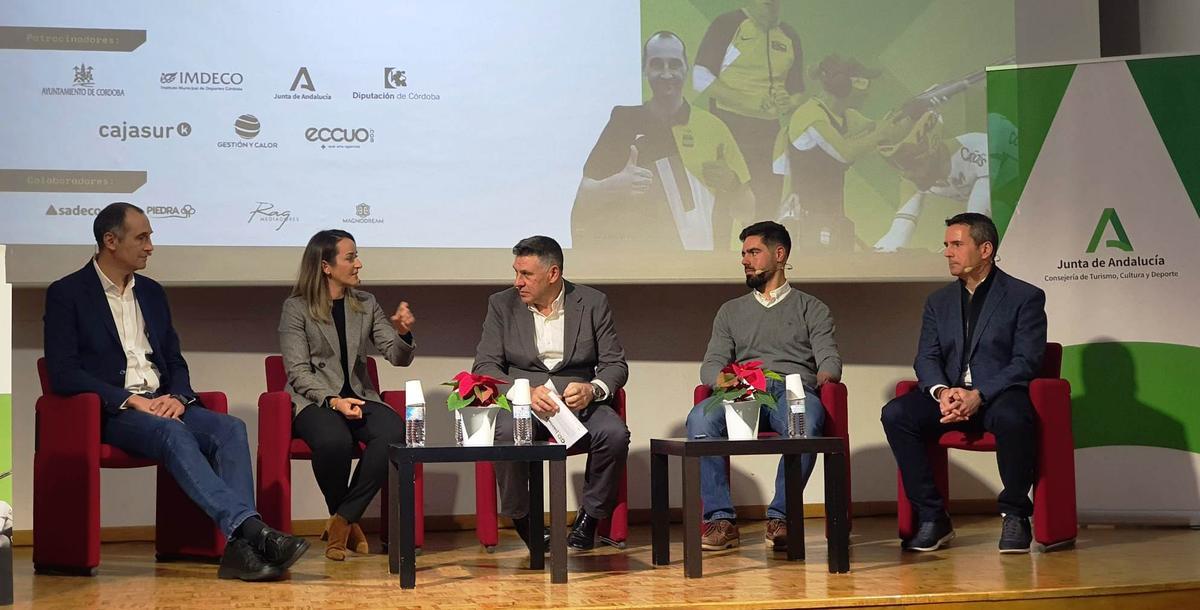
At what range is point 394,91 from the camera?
200 inches

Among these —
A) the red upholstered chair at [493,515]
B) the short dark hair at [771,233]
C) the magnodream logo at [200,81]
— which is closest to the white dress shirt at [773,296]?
the short dark hair at [771,233]

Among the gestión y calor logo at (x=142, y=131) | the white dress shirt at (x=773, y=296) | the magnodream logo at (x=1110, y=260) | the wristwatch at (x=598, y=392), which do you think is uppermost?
the gestión y calor logo at (x=142, y=131)

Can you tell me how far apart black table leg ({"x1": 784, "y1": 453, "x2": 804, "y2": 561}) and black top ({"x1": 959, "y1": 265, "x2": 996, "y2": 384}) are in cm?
87

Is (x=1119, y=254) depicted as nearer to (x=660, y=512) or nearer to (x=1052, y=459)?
(x=1052, y=459)

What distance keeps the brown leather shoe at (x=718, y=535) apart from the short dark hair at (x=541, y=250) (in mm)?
1063

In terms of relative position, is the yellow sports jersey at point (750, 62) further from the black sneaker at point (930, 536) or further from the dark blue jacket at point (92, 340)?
the dark blue jacket at point (92, 340)

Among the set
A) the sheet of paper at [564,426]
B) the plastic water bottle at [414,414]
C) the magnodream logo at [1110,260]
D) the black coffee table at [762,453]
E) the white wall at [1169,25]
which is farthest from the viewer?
the white wall at [1169,25]

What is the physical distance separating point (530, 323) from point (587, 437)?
1.62 ft

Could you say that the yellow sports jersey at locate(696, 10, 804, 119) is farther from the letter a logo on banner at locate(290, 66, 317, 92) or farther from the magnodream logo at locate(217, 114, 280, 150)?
the magnodream logo at locate(217, 114, 280, 150)

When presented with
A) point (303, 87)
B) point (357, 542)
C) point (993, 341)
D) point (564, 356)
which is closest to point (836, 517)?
point (993, 341)

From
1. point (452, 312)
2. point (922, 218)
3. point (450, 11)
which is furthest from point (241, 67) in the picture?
point (922, 218)

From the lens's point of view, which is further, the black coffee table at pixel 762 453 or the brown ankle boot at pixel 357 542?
the brown ankle boot at pixel 357 542

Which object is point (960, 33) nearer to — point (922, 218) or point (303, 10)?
point (922, 218)

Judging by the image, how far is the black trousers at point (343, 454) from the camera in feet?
14.2
